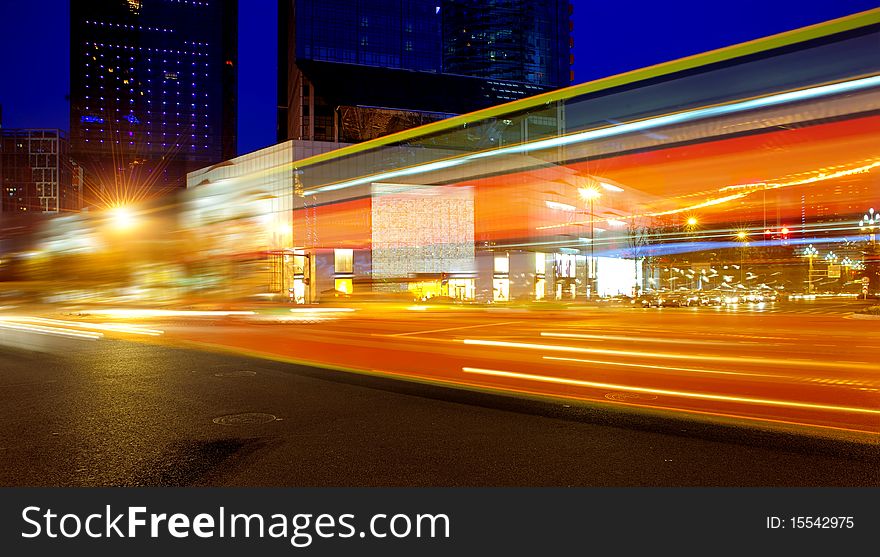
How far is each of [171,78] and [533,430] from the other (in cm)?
16889

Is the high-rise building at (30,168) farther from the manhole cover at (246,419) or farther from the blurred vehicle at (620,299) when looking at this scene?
the manhole cover at (246,419)

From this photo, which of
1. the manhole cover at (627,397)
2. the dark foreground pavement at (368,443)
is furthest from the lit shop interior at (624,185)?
the dark foreground pavement at (368,443)

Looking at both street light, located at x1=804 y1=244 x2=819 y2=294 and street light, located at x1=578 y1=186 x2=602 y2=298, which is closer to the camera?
street light, located at x1=578 y1=186 x2=602 y2=298

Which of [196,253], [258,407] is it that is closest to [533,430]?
[258,407]

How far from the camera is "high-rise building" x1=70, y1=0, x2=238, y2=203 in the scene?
14824 centimetres

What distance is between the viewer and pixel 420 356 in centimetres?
1294

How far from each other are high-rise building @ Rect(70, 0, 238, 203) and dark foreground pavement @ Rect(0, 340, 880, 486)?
148879mm

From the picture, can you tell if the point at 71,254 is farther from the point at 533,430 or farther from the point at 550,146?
the point at 533,430

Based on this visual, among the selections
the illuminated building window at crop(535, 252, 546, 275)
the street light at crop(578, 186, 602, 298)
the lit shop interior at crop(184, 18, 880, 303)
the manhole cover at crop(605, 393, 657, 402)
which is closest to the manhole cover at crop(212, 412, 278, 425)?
the manhole cover at crop(605, 393, 657, 402)

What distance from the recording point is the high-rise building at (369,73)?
217 ft

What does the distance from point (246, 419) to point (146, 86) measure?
167983mm

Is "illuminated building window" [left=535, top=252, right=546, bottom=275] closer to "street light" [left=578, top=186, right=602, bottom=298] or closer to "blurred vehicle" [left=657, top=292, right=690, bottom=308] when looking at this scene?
"street light" [left=578, top=186, right=602, bottom=298]

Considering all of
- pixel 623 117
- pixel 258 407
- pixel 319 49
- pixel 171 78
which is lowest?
pixel 258 407

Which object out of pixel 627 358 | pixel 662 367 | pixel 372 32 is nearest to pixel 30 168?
pixel 372 32
